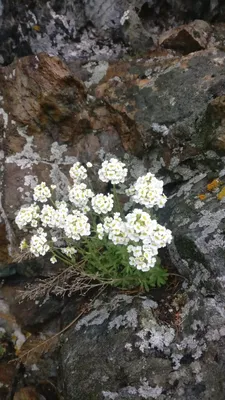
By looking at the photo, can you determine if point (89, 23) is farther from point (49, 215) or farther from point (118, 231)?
point (118, 231)

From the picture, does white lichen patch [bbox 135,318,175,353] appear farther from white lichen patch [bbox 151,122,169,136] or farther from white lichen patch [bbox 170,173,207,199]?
white lichen patch [bbox 151,122,169,136]

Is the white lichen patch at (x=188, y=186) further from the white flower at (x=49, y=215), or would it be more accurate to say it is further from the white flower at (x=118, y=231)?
the white flower at (x=49, y=215)

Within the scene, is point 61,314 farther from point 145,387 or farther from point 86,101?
point 86,101

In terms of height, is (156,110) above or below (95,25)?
below

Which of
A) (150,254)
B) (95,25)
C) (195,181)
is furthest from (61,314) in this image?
(95,25)

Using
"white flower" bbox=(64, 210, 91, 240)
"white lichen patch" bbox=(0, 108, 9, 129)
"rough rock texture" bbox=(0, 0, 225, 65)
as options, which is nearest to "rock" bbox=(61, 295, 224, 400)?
"white flower" bbox=(64, 210, 91, 240)

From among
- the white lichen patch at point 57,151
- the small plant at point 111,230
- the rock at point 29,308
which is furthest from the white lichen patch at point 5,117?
the rock at point 29,308
